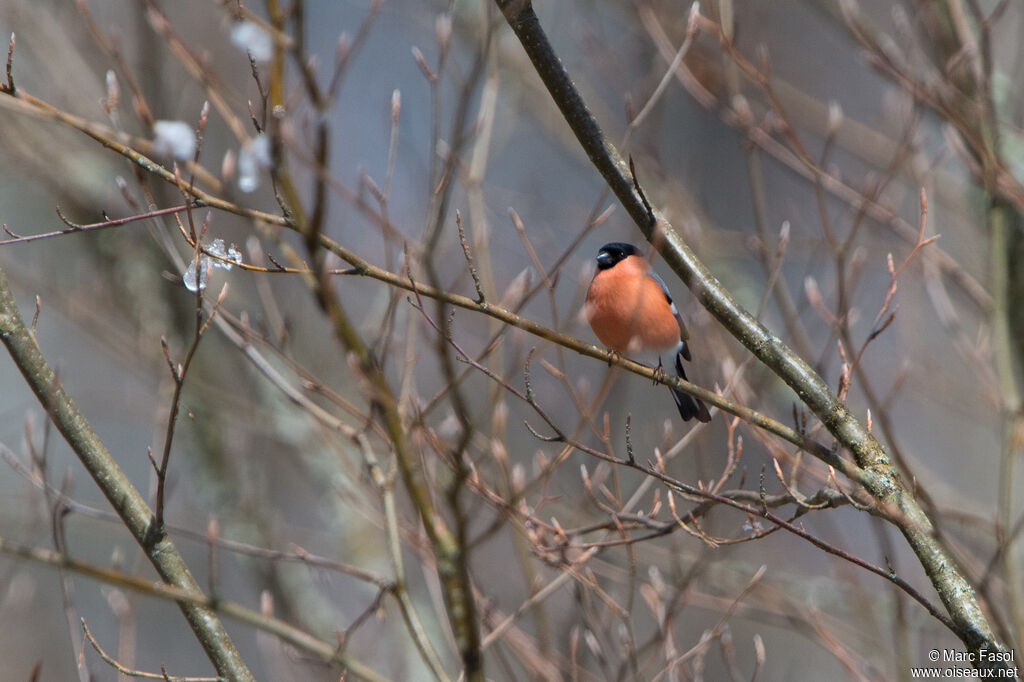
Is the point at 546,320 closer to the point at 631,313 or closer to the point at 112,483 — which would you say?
the point at 631,313

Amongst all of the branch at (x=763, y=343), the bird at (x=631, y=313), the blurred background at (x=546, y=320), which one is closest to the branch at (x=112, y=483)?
the blurred background at (x=546, y=320)

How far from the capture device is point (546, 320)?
6.50 metres

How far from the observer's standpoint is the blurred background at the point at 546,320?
2.76 meters

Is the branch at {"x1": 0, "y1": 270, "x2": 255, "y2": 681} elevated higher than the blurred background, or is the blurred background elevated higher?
the blurred background

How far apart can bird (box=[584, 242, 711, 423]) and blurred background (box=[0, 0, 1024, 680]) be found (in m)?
0.15

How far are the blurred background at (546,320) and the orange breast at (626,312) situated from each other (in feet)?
0.46

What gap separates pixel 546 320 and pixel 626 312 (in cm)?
312

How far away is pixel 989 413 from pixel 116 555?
4.80 metres

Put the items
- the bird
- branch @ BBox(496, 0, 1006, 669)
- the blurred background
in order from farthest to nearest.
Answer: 1. the bird
2. the blurred background
3. branch @ BBox(496, 0, 1006, 669)

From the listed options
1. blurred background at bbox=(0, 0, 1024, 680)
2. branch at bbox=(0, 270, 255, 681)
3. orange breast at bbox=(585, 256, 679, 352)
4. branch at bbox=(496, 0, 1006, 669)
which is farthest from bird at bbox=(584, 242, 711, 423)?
branch at bbox=(0, 270, 255, 681)

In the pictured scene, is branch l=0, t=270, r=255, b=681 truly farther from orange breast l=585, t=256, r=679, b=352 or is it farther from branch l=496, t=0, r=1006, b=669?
orange breast l=585, t=256, r=679, b=352

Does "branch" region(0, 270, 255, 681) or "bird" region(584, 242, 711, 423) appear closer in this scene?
"branch" region(0, 270, 255, 681)

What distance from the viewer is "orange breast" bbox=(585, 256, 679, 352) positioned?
3.39m

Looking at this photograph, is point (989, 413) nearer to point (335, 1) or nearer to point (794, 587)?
point (794, 587)
